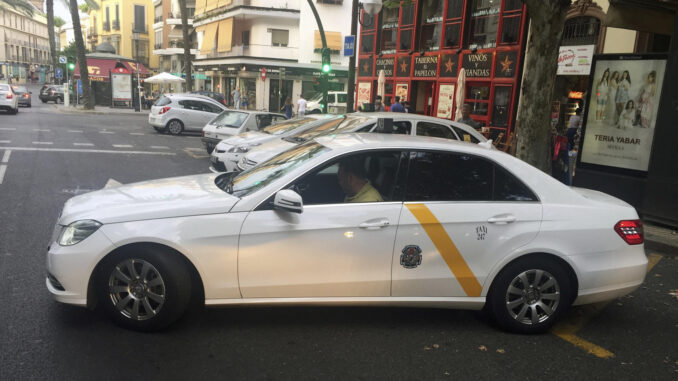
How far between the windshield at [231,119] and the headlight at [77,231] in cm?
1116

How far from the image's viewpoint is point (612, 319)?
189 inches

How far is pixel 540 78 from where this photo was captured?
8.73 m

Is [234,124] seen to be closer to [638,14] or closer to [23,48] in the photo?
[638,14]

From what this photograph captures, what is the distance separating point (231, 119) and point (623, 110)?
32.1 feet

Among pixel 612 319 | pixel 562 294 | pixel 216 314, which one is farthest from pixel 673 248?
pixel 216 314

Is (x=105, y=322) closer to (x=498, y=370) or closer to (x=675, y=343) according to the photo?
(x=498, y=370)

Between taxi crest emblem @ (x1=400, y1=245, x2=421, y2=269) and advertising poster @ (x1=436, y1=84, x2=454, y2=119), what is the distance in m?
16.1

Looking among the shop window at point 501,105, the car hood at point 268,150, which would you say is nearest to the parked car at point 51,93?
the shop window at point 501,105

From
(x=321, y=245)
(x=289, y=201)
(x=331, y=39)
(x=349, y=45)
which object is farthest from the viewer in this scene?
(x=331, y=39)

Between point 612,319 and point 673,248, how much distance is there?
3.01 m

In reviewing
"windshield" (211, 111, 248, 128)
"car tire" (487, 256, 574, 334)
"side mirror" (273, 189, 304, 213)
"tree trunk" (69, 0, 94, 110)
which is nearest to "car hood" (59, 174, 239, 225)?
"side mirror" (273, 189, 304, 213)

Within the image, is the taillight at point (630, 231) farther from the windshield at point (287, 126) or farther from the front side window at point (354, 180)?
the windshield at point (287, 126)

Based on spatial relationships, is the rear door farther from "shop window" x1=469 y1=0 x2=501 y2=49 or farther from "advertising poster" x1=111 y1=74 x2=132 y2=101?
"advertising poster" x1=111 y1=74 x2=132 y2=101

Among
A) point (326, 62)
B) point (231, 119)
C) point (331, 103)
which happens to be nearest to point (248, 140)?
point (231, 119)
